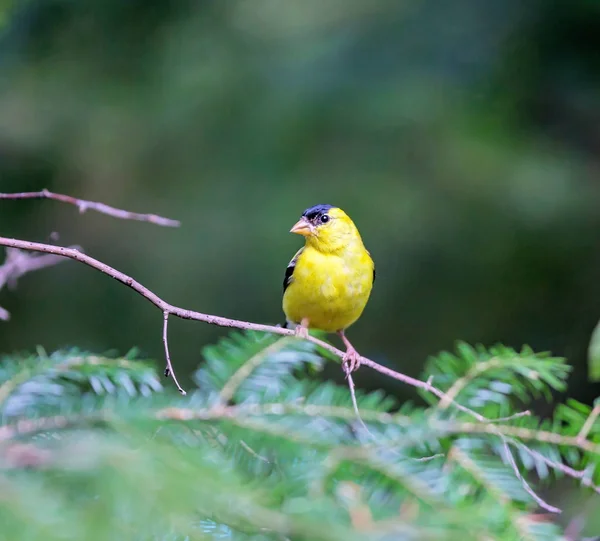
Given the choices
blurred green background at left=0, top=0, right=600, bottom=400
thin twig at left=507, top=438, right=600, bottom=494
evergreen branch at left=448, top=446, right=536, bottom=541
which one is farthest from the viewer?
blurred green background at left=0, top=0, right=600, bottom=400

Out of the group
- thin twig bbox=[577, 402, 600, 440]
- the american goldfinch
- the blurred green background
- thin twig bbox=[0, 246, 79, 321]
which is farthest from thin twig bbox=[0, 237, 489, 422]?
the blurred green background

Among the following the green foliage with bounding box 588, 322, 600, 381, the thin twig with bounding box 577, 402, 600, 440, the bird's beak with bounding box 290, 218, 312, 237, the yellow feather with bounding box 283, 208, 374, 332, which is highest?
the green foliage with bounding box 588, 322, 600, 381

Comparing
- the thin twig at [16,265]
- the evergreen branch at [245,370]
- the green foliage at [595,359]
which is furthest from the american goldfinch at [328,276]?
the green foliage at [595,359]

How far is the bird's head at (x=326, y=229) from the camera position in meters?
3.48

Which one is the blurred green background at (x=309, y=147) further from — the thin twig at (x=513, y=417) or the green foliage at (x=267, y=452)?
the thin twig at (x=513, y=417)

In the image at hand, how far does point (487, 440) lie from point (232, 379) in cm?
43

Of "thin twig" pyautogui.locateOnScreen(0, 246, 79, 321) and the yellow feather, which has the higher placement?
"thin twig" pyautogui.locateOnScreen(0, 246, 79, 321)

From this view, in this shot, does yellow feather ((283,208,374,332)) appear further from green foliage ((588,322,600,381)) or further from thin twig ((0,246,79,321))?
green foliage ((588,322,600,381))

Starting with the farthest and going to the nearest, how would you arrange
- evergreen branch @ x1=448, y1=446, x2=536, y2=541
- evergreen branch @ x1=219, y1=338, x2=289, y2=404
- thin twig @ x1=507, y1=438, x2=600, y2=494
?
evergreen branch @ x1=219, y1=338, x2=289, y2=404, thin twig @ x1=507, y1=438, x2=600, y2=494, evergreen branch @ x1=448, y1=446, x2=536, y2=541

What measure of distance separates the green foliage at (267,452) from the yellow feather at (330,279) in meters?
1.81

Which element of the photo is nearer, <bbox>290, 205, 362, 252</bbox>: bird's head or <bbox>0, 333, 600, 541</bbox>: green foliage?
<bbox>0, 333, 600, 541</bbox>: green foliage

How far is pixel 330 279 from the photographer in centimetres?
323

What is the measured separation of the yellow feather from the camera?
127 inches

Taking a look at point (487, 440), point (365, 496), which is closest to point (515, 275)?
point (487, 440)
